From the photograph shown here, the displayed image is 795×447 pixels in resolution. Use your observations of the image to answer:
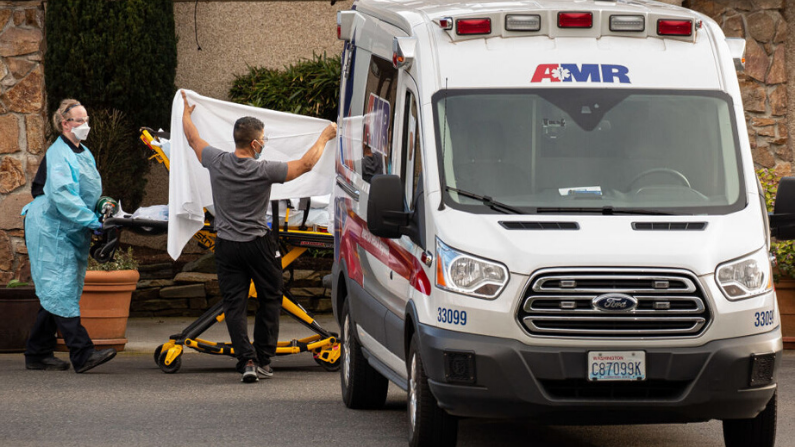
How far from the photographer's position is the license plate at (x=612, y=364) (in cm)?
636

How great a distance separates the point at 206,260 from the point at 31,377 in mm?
3793

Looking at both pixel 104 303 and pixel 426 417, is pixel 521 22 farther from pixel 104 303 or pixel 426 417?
pixel 104 303

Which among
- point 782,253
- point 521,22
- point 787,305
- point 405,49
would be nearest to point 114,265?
point 405,49

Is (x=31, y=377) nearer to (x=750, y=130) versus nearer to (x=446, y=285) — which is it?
(x=446, y=285)

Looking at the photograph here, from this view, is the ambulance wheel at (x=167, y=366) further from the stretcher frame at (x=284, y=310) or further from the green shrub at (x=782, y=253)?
the green shrub at (x=782, y=253)

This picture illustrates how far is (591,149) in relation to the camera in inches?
277

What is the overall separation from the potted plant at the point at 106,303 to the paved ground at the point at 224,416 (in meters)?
0.52

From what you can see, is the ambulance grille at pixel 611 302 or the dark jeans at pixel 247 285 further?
the dark jeans at pixel 247 285

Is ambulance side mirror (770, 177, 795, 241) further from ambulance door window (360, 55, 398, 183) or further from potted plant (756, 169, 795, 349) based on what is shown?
potted plant (756, 169, 795, 349)

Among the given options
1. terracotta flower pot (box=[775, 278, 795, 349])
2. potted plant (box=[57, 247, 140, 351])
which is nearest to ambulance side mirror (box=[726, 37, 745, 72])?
terracotta flower pot (box=[775, 278, 795, 349])

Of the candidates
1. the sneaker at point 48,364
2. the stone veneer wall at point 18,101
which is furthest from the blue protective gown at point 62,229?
the stone veneer wall at point 18,101

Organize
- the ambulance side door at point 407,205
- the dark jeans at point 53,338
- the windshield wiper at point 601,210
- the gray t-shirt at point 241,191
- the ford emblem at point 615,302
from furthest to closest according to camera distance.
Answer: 1. the dark jeans at point 53,338
2. the gray t-shirt at point 241,191
3. the ambulance side door at point 407,205
4. the windshield wiper at point 601,210
5. the ford emblem at point 615,302

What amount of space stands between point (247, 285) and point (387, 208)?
10.7 feet

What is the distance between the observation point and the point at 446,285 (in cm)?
649
